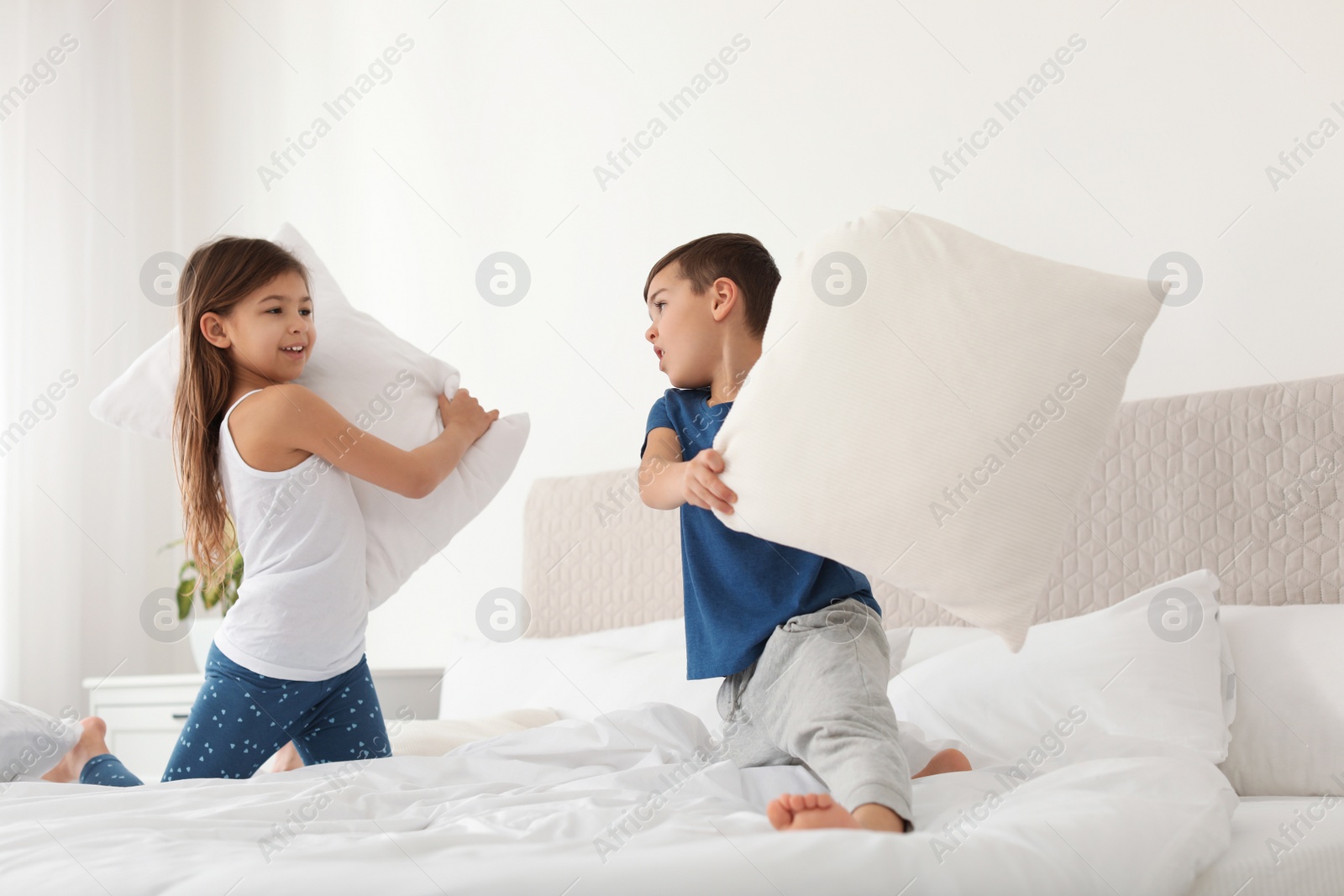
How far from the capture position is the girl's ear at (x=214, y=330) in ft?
4.58

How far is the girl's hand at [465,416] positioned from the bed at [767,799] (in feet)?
1.48

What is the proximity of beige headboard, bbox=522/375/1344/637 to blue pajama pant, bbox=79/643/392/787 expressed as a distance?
85 cm

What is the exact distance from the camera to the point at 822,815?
0.83 m

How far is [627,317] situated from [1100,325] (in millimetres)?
1431

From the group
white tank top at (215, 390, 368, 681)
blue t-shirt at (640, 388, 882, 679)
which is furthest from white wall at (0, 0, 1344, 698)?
white tank top at (215, 390, 368, 681)

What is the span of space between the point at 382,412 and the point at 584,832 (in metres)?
0.83

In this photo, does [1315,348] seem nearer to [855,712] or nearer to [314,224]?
[855,712]

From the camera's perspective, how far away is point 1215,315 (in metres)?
1.63

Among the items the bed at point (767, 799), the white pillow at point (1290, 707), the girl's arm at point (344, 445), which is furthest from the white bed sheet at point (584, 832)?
the girl's arm at point (344, 445)

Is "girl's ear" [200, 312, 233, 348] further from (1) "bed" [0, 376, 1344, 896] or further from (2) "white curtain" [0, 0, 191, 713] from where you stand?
(2) "white curtain" [0, 0, 191, 713]

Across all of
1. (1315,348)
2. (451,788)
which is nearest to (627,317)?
(1315,348)

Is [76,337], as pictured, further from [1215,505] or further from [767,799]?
[1215,505]

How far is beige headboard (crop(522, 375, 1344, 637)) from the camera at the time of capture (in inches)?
56.7

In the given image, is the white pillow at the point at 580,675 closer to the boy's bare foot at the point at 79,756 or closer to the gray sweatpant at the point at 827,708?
the gray sweatpant at the point at 827,708
